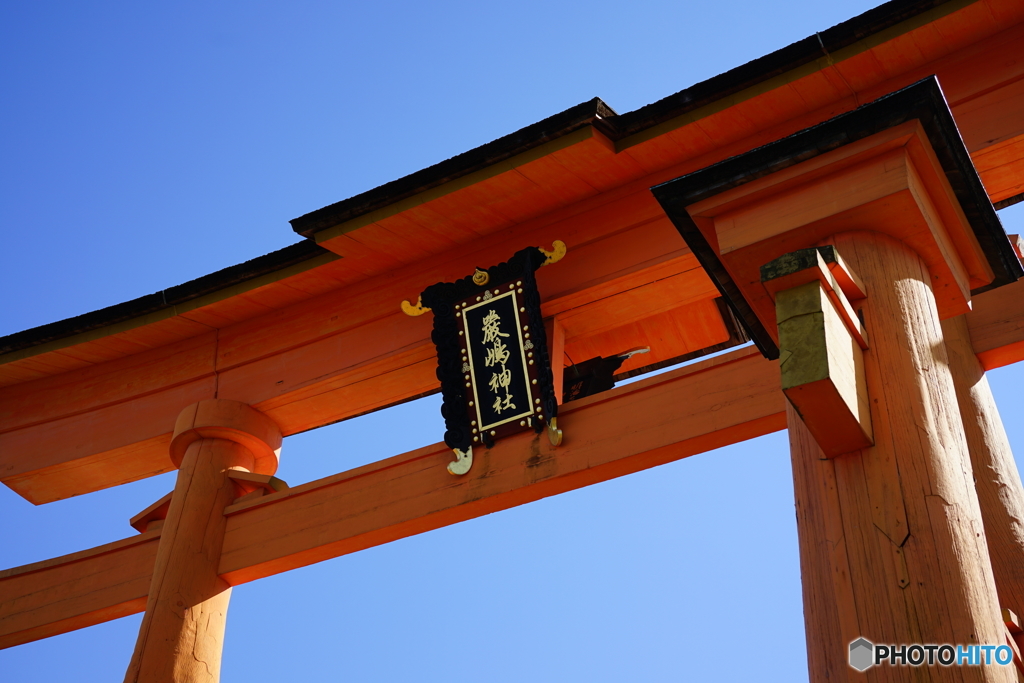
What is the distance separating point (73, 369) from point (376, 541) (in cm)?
249

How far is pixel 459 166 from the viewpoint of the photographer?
17.8 feet

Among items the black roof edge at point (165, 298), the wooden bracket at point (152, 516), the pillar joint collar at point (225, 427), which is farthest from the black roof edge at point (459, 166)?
the wooden bracket at point (152, 516)

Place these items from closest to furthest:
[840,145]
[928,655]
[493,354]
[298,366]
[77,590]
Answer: [928,655] < [840,145] < [493,354] < [77,590] < [298,366]

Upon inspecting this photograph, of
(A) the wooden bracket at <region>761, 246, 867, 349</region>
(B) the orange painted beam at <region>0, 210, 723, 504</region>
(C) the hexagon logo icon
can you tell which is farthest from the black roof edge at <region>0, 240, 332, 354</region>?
(C) the hexagon logo icon

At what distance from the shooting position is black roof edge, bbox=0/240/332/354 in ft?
20.0

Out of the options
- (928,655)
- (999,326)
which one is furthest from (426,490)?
(928,655)

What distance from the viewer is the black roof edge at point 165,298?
6100 millimetres

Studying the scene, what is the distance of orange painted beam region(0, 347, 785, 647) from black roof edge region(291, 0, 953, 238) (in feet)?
3.90

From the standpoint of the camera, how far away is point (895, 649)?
2.38 meters

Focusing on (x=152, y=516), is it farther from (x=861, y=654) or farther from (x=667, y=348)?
(x=861, y=654)

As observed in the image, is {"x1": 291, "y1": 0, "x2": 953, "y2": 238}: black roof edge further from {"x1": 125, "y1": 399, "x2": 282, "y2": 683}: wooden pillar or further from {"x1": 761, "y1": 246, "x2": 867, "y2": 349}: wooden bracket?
{"x1": 761, "y1": 246, "x2": 867, "y2": 349}: wooden bracket

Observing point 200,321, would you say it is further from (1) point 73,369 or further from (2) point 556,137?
(2) point 556,137

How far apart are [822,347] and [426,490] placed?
10.4ft

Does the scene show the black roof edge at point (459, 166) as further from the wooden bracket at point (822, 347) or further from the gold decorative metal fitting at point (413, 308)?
the wooden bracket at point (822, 347)
